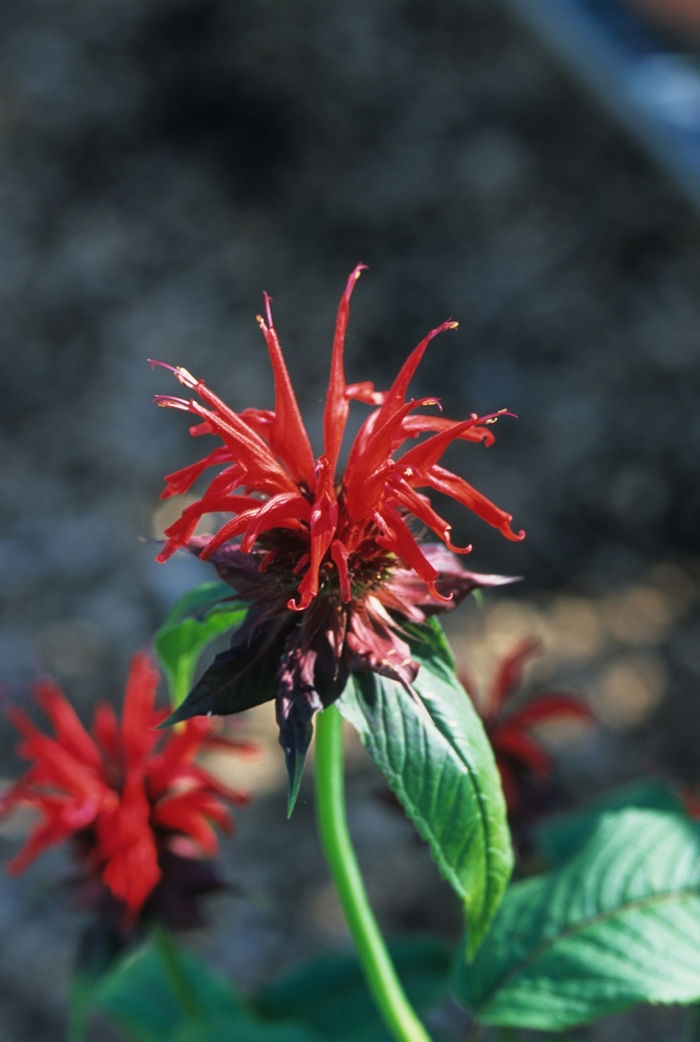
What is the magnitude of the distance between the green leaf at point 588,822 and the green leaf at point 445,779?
42 centimetres

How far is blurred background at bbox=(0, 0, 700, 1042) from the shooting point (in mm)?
1889

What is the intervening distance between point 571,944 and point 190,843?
16.0 inches

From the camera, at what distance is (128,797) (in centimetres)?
98

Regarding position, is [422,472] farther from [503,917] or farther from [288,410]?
[503,917]

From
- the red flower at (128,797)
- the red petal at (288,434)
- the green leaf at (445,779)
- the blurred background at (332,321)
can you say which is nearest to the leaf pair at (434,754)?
the green leaf at (445,779)

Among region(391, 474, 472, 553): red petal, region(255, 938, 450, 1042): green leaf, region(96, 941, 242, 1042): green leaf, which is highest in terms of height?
region(391, 474, 472, 553): red petal

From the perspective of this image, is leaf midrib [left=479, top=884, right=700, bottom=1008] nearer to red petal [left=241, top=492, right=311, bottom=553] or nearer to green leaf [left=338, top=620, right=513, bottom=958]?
green leaf [left=338, top=620, right=513, bottom=958]

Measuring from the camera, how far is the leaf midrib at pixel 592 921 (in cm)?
80

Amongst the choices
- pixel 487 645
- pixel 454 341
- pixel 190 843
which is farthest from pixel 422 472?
pixel 454 341

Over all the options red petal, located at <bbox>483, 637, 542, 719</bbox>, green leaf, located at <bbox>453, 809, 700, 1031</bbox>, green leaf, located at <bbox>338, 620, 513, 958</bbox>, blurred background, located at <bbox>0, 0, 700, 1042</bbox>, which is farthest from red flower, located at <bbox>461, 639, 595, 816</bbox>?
blurred background, located at <bbox>0, 0, 700, 1042</bbox>

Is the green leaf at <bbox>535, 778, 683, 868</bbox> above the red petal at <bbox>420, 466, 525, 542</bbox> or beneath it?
beneath

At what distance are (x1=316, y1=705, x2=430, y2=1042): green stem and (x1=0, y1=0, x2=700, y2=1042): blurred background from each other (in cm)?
93

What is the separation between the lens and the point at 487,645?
206 centimetres

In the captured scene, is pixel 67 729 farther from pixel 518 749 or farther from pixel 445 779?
pixel 445 779
